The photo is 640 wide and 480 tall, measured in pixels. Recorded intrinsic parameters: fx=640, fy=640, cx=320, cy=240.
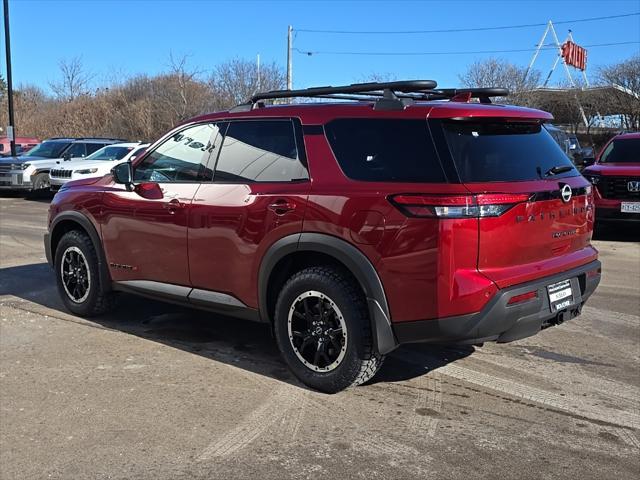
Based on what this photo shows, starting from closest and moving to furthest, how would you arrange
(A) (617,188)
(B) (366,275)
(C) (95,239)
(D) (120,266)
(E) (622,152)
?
(B) (366,275), (D) (120,266), (C) (95,239), (A) (617,188), (E) (622,152)

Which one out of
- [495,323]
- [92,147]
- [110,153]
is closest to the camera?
[495,323]

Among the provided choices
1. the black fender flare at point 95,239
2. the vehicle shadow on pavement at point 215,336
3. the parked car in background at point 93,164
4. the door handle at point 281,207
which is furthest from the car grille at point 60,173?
the door handle at point 281,207

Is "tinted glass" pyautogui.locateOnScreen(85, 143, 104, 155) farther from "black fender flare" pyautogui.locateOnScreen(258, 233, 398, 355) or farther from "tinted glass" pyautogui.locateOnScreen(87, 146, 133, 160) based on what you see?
"black fender flare" pyautogui.locateOnScreen(258, 233, 398, 355)

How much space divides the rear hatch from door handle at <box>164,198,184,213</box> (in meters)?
2.12

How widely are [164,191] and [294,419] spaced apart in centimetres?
216

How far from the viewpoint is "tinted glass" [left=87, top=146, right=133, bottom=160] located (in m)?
17.2

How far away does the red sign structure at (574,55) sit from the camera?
142ft

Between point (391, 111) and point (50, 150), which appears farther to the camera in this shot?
point (50, 150)

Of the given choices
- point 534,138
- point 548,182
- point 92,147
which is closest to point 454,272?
point 548,182

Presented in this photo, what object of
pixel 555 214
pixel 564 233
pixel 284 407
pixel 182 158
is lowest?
pixel 284 407

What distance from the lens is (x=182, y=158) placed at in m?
5.05

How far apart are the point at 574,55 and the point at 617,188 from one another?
124ft

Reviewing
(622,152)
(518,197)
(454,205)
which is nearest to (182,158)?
(454,205)

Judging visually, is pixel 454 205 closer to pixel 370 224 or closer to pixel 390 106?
pixel 370 224
